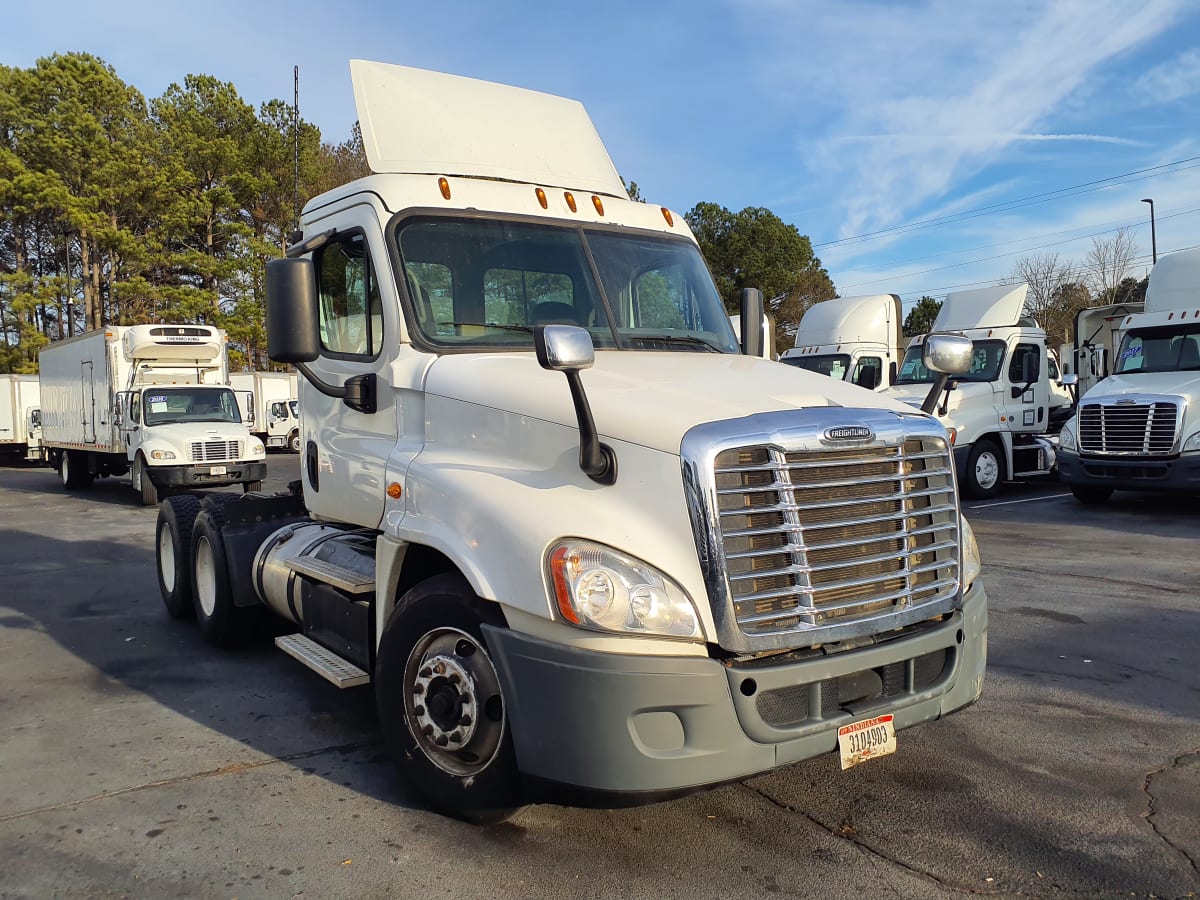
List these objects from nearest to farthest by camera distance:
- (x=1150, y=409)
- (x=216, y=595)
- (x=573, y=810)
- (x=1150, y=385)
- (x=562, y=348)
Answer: (x=562, y=348) < (x=573, y=810) < (x=216, y=595) < (x=1150, y=409) < (x=1150, y=385)

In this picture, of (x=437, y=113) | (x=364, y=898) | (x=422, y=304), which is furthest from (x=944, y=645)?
(x=437, y=113)

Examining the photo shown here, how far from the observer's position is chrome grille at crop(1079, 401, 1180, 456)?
40.2ft

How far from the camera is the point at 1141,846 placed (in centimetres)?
344

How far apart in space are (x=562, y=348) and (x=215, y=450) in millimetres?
15233

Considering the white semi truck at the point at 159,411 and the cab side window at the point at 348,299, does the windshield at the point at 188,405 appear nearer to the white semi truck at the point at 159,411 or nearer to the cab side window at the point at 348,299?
the white semi truck at the point at 159,411

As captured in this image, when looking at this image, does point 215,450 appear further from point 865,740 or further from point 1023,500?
point 865,740

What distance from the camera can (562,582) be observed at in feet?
10.1

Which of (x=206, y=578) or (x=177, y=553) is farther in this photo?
(x=177, y=553)

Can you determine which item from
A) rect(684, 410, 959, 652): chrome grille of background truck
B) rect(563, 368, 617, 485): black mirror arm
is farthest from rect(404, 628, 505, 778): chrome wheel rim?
rect(684, 410, 959, 652): chrome grille of background truck

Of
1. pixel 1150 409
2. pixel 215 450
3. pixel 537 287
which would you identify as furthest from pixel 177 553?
pixel 1150 409

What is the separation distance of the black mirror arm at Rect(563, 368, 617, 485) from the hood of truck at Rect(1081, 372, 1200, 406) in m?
11.8

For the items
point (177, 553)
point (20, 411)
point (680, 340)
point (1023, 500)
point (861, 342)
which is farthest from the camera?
point (20, 411)

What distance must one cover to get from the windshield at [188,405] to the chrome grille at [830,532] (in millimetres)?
16350

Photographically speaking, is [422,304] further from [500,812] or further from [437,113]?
[500,812]
